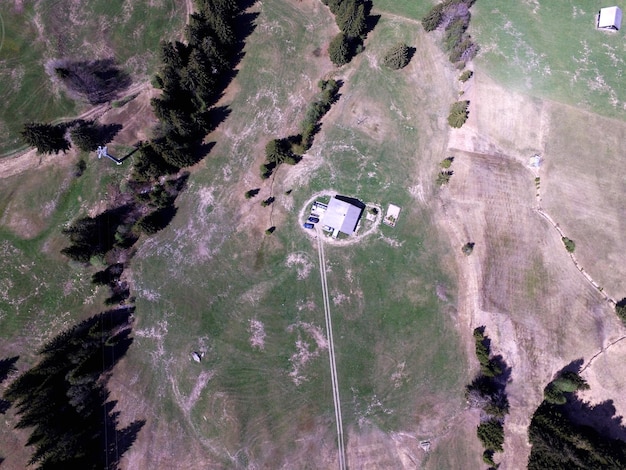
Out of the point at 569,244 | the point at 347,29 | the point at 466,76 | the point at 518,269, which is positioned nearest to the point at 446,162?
the point at 466,76

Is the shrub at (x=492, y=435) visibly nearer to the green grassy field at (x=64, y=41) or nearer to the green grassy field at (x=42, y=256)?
the green grassy field at (x=42, y=256)

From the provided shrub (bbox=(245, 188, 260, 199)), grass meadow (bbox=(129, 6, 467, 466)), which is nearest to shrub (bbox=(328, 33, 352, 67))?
grass meadow (bbox=(129, 6, 467, 466))

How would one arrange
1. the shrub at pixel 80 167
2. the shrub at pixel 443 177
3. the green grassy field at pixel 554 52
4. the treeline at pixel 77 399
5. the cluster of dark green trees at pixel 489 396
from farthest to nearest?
the green grassy field at pixel 554 52 → the shrub at pixel 80 167 → the shrub at pixel 443 177 → the cluster of dark green trees at pixel 489 396 → the treeline at pixel 77 399

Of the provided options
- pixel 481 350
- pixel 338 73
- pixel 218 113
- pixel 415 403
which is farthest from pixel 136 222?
pixel 481 350

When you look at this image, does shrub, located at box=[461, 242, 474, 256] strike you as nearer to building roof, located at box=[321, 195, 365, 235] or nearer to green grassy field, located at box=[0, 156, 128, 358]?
building roof, located at box=[321, 195, 365, 235]

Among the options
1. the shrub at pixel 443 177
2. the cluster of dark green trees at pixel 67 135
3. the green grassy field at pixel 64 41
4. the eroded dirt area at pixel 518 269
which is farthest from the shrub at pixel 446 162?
the cluster of dark green trees at pixel 67 135

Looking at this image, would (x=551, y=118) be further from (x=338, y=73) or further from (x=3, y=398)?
(x=3, y=398)

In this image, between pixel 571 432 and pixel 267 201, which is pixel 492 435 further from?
pixel 267 201
